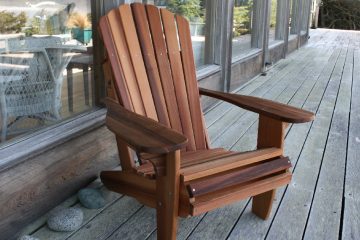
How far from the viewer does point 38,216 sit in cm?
173

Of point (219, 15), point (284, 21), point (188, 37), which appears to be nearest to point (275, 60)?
point (284, 21)

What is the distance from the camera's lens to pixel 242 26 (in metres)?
4.62

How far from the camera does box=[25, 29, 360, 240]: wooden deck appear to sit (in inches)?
66.5

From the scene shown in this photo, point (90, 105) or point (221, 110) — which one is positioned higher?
point (90, 105)

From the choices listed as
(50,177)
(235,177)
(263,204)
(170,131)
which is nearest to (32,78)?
(50,177)

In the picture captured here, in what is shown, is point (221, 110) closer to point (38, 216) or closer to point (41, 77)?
point (41, 77)

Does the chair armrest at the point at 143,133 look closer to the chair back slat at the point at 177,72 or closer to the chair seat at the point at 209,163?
the chair seat at the point at 209,163

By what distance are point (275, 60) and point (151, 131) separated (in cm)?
549

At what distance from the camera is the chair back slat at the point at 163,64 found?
196 cm

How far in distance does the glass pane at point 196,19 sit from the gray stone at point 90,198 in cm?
170

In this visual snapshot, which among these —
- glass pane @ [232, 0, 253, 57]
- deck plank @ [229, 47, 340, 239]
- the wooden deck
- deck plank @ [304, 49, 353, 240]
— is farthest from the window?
deck plank @ [304, 49, 353, 240]

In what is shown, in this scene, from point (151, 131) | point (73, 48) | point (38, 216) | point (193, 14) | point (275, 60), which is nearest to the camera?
point (151, 131)

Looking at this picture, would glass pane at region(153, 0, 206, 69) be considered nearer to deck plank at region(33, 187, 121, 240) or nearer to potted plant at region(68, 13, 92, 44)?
potted plant at region(68, 13, 92, 44)

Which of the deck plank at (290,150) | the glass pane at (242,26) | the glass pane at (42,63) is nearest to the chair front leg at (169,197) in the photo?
the deck plank at (290,150)
